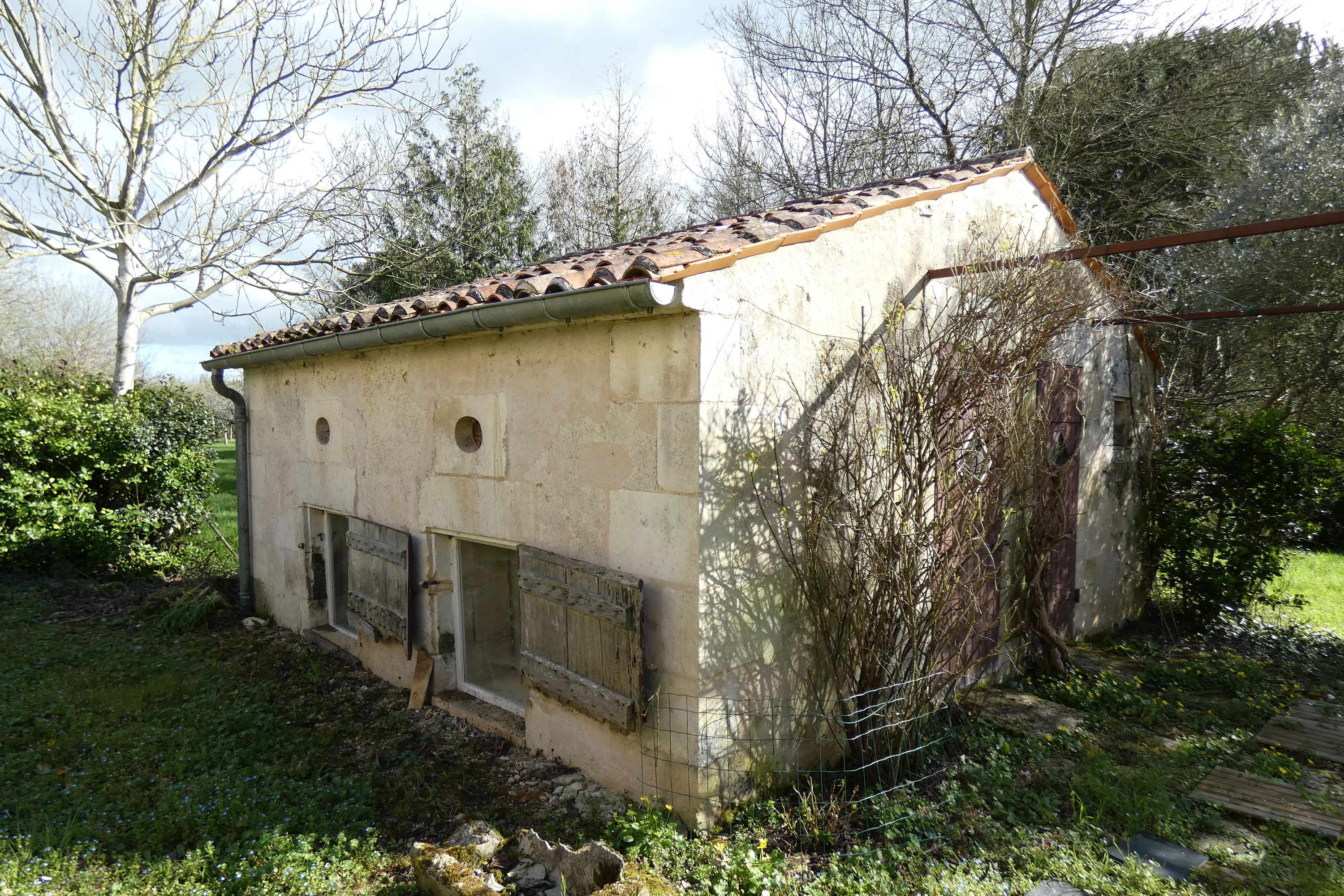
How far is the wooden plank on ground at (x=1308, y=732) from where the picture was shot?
4.55m

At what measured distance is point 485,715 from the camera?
17.0 ft

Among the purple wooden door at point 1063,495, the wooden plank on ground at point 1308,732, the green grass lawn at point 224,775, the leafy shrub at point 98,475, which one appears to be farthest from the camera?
the leafy shrub at point 98,475

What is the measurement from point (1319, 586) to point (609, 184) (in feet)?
52.2

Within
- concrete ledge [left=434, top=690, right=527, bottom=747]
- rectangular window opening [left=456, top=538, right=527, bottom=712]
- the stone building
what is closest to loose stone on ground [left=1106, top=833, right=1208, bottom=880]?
the stone building

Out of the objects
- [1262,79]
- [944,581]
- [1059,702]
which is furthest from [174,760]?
[1262,79]

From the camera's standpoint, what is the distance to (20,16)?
9.65 metres

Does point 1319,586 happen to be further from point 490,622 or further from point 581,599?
point 490,622

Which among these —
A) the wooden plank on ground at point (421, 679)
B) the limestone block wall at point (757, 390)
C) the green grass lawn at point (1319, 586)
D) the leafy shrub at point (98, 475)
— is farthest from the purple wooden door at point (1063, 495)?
the leafy shrub at point (98, 475)

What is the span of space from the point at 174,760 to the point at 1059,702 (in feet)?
20.5

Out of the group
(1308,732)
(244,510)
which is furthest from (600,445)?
(244,510)

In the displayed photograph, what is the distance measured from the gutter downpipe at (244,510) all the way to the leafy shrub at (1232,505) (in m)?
9.89

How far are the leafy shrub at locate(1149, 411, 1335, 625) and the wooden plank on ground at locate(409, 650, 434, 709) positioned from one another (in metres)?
7.06

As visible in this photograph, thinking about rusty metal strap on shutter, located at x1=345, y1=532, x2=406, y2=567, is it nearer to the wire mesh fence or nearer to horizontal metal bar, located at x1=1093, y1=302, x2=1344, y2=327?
the wire mesh fence

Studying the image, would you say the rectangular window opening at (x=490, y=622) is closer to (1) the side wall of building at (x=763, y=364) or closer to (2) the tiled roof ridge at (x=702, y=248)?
(2) the tiled roof ridge at (x=702, y=248)
